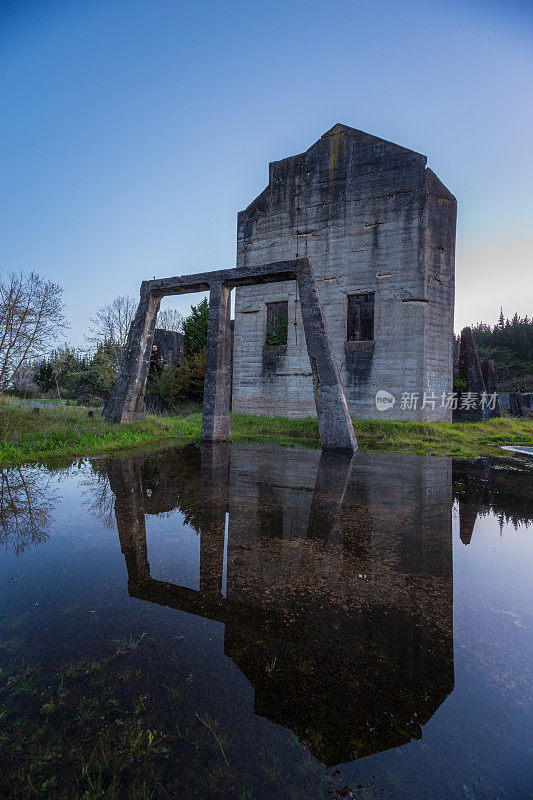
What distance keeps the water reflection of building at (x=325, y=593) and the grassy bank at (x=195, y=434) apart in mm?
2893

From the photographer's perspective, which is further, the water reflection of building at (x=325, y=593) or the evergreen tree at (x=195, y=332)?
the evergreen tree at (x=195, y=332)

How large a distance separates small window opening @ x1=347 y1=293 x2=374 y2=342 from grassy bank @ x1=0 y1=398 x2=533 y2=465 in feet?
15.4

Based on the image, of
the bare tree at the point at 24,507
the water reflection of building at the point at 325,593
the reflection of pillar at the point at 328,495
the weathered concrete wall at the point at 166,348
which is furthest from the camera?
the weathered concrete wall at the point at 166,348

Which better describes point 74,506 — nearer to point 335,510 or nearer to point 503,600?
point 335,510

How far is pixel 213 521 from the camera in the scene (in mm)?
3537

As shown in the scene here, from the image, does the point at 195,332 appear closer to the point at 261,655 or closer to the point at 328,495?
the point at 328,495

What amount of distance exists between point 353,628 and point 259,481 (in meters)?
3.42

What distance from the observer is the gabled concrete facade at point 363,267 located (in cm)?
1291

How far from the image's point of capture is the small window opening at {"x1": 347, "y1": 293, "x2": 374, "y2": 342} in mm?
14988

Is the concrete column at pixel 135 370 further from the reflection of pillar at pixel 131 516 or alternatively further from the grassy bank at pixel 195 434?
the reflection of pillar at pixel 131 516

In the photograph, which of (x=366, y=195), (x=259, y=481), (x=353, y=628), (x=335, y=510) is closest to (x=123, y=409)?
(x=259, y=481)

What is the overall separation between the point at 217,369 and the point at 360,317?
8.43m

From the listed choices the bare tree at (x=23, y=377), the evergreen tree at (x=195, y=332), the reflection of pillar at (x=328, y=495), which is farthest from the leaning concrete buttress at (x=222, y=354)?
the evergreen tree at (x=195, y=332)

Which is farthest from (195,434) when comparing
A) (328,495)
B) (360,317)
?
(360,317)
